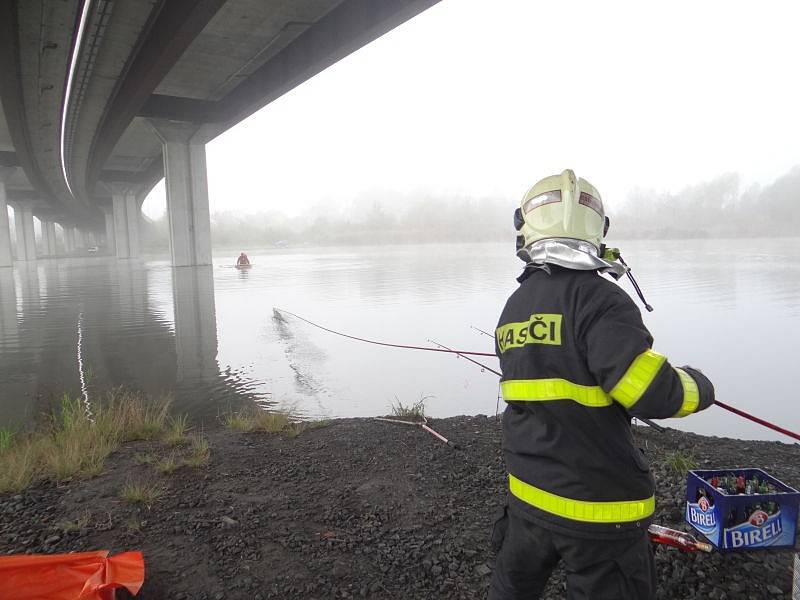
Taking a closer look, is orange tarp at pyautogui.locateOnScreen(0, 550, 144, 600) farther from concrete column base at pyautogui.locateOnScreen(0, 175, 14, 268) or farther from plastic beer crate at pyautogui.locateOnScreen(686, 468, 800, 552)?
concrete column base at pyautogui.locateOnScreen(0, 175, 14, 268)

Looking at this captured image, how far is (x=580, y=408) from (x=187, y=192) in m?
35.1

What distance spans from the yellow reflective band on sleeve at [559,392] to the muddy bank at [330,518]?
1.35m

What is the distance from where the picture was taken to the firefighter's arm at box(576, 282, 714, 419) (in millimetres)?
1767

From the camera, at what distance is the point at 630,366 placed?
1.77 meters

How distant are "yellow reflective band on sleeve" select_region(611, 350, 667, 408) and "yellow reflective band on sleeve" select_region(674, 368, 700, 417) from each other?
151mm


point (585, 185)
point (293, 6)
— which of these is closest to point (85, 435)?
point (585, 185)

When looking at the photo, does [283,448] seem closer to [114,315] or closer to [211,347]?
[211,347]

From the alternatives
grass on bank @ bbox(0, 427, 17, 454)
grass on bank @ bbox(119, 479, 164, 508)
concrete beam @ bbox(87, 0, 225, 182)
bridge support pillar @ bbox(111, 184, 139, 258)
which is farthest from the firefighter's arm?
bridge support pillar @ bbox(111, 184, 139, 258)

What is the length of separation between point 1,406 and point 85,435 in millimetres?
2529

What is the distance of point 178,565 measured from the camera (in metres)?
2.96

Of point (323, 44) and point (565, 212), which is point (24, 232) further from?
point (565, 212)

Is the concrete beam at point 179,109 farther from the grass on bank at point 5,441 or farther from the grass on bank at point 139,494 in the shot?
the grass on bank at point 139,494

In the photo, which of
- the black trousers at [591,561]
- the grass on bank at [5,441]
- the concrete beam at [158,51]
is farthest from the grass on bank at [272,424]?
the concrete beam at [158,51]

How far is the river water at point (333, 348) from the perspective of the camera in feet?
21.6
